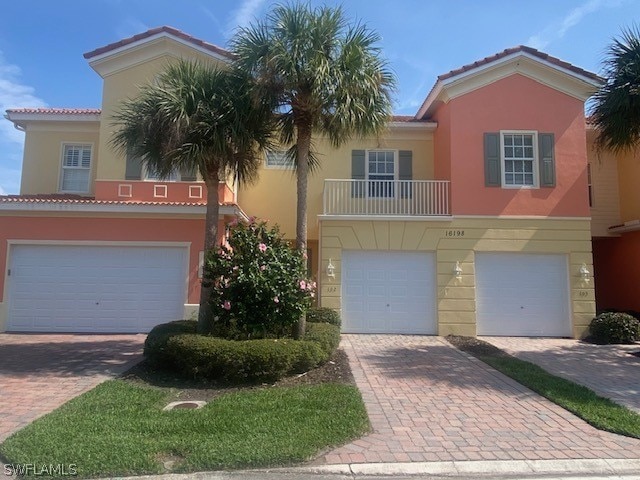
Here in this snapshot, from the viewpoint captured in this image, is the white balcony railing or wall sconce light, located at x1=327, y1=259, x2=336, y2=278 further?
the white balcony railing

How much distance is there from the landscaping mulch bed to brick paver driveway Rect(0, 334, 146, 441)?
0.50 m

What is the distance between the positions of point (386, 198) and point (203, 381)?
29.2 feet

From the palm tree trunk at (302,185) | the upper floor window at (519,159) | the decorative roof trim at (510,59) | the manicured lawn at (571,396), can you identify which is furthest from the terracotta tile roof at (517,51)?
the manicured lawn at (571,396)

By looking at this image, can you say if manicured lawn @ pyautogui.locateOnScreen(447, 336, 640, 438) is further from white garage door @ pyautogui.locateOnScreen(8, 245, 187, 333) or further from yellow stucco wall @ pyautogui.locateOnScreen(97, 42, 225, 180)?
yellow stucco wall @ pyautogui.locateOnScreen(97, 42, 225, 180)

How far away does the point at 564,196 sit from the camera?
14133 millimetres

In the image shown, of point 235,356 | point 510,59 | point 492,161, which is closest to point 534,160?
point 492,161

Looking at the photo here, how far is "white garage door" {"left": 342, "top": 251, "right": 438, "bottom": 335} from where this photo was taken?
45.2 ft

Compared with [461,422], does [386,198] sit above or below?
above

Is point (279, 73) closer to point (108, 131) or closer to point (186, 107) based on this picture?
point (186, 107)

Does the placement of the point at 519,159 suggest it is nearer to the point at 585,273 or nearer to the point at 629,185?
the point at 585,273

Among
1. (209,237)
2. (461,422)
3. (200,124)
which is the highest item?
(200,124)

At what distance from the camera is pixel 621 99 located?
35.2 feet

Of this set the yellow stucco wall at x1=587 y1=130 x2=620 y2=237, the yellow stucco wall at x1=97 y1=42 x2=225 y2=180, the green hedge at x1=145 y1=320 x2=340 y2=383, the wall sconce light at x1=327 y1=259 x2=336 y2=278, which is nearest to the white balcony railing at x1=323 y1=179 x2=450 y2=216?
the wall sconce light at x1=327 y1=259 x2=336 y2=278

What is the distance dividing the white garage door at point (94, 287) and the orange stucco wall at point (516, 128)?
8668mm
